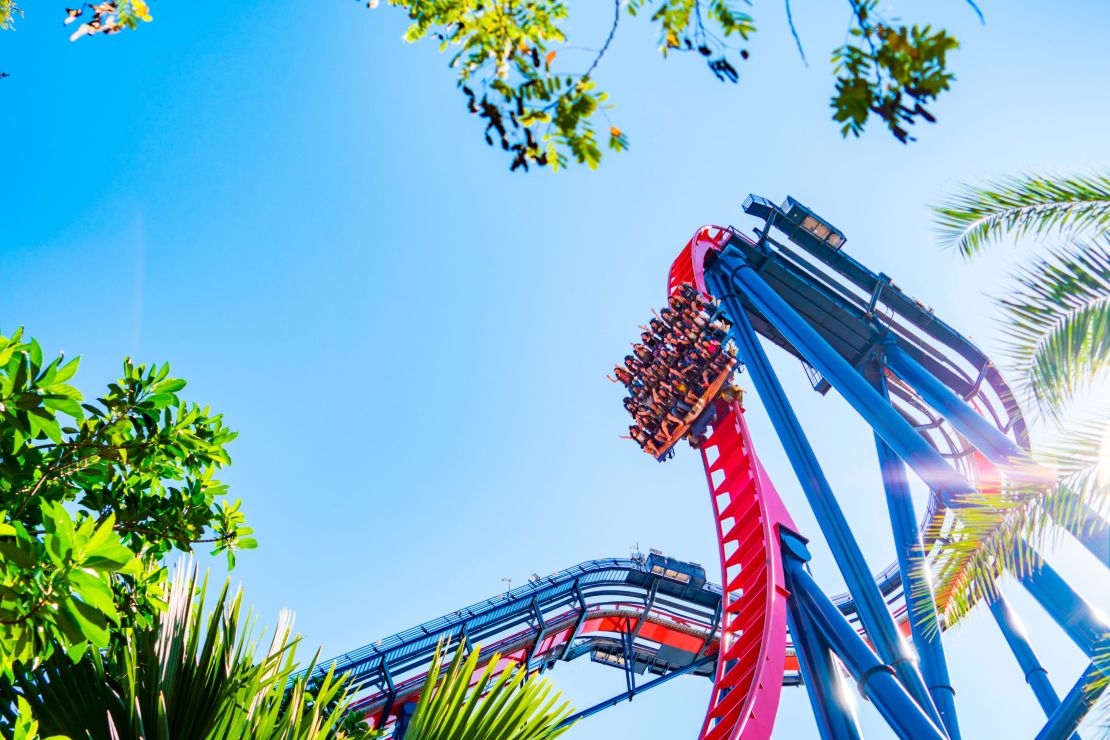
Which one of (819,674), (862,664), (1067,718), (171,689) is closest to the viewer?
(171,689)

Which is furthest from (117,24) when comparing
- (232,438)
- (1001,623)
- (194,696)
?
(1001,623)

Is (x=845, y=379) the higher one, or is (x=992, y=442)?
(x=845, y=379)

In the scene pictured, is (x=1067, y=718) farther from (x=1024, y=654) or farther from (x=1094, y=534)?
(x=1024, y=654)

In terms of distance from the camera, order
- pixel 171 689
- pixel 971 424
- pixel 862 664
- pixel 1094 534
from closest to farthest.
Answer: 1. pixel 171 689
2. pixel 1094 534
3. pixel 971 424
4. pixel 862 664

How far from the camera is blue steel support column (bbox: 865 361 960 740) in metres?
8.27

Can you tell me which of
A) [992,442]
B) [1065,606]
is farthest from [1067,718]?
[992,442]

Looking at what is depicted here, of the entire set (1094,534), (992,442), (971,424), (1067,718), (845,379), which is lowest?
(1067,718)

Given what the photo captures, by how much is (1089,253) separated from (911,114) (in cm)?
255

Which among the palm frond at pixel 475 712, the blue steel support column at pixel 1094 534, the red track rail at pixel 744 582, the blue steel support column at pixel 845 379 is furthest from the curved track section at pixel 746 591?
the palm frond at pixel 475 712

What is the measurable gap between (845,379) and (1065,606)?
3.18 metres

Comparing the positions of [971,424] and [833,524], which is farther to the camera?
[833,524]

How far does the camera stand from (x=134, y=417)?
124 inches

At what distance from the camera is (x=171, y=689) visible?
2.67 meters

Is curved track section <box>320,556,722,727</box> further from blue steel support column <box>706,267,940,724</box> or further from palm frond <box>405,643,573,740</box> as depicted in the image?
palm frond <box>405,643,573,740</box>
